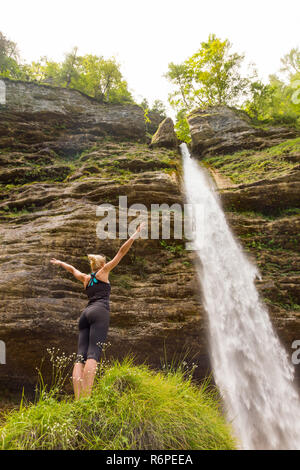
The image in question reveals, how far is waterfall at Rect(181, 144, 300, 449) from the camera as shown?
19.1 ft

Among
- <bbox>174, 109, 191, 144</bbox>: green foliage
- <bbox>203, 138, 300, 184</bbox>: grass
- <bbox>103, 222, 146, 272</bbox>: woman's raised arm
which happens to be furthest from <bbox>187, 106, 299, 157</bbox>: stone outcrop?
<bbox>103, 222, 146, 272</bbox>: woman's raised arm

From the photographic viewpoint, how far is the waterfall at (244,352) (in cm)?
582

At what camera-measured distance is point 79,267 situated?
7.53m

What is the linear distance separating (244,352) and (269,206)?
6.24 metres

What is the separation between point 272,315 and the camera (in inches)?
301

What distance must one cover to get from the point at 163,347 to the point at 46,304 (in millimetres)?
3205

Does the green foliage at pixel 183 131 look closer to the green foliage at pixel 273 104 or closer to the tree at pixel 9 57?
the green foliage at pixel 273 104

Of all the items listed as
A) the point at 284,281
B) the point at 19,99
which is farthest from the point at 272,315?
the point at 19,99

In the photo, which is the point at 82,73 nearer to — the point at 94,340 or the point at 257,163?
the point at 257,163

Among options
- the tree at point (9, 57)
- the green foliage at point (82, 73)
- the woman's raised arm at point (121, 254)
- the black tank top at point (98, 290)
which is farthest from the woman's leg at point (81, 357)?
the tree at point (9, 57)

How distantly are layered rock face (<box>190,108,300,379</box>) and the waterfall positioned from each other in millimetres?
403

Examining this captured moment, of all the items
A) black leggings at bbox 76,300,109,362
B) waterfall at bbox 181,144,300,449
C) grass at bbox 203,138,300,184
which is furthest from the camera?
grass at bbox 203,138,300,184

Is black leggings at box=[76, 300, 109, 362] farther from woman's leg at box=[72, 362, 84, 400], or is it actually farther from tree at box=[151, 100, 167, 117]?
tree at box=[151, 100, 167, 117]
